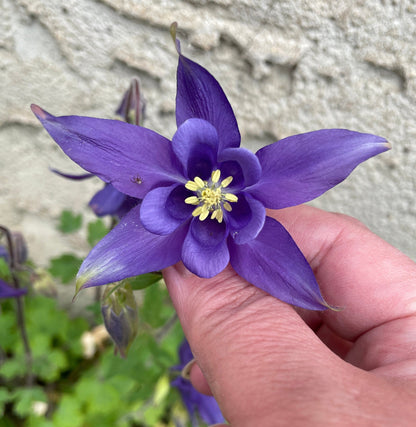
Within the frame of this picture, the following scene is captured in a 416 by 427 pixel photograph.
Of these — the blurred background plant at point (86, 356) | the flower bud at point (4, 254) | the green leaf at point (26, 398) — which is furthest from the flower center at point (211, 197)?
the green leaf at point (26, 398)

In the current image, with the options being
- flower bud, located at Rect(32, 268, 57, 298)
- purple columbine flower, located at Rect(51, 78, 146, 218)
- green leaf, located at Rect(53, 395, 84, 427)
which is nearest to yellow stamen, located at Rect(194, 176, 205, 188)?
purple columbine flower, located at Rect(51, 78, 146, 218)

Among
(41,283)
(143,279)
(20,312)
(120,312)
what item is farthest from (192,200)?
(20,312)

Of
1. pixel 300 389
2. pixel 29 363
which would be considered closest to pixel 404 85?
pixel 300 389

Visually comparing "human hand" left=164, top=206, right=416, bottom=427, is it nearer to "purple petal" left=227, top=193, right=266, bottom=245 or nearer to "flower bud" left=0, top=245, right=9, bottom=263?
"purple petal" left=227, top=193, right=266, bottom=245

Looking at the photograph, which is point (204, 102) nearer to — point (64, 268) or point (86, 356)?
point (64, 268)

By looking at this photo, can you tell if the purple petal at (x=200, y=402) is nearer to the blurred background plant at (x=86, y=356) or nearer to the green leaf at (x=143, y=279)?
the blurred background plant at (x=86, y=356)
